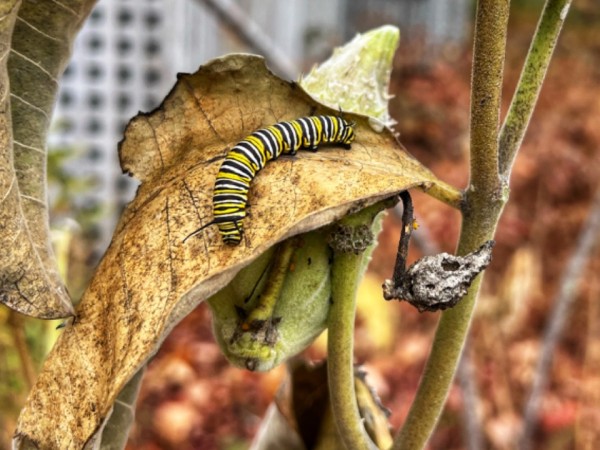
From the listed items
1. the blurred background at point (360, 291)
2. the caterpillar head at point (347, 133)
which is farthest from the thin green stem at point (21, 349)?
the caterpillar head at point (347, 133)

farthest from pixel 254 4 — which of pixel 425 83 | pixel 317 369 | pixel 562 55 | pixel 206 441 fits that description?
pixel 317 369

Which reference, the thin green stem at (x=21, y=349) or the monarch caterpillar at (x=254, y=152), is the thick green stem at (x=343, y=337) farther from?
the thin green stem at (x=21, y=349)

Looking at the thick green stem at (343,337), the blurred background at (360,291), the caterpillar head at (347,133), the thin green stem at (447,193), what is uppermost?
the caterpillar head at (347,133)

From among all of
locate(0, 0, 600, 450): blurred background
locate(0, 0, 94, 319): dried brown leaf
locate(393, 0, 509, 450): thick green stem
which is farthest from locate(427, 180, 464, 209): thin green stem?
locate(0, 0, 600, 450): blurred background

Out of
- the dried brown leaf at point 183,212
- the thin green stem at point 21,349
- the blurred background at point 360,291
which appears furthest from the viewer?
the blurred background at point 360,291

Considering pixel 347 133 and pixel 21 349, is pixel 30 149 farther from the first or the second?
pixel 21 349

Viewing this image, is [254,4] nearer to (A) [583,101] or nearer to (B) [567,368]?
(A) [583,101]
